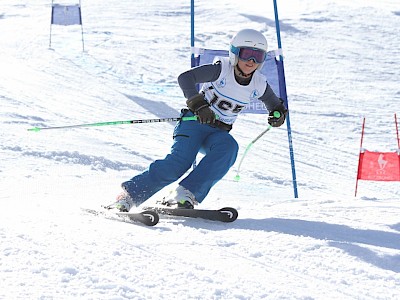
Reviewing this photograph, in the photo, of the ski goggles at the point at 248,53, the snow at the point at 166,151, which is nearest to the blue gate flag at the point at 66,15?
the snow at the point at 166,151

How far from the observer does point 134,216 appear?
11.5 feet

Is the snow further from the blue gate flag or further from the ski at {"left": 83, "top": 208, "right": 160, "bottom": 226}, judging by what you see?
the blue gate flag

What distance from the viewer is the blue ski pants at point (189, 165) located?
158 inches

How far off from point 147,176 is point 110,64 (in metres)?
10.4

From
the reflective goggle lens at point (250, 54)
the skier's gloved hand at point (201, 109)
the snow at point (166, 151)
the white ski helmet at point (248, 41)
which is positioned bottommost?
the snow at point (166, 151)

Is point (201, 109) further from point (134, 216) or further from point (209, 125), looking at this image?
point (134, 216)

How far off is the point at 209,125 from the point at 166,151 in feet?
12.9

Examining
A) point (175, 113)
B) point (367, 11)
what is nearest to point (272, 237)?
point (175, 113)

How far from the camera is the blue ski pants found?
4.02m

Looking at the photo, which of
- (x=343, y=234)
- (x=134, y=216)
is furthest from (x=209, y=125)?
(x=343, y=234)

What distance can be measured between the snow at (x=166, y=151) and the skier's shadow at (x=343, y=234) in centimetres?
1

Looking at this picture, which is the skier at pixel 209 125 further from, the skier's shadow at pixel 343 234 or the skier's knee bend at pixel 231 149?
the skier's shadow at pixel 343 234

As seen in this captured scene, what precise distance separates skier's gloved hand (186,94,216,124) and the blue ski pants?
264 mm

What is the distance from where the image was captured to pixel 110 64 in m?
14.2
